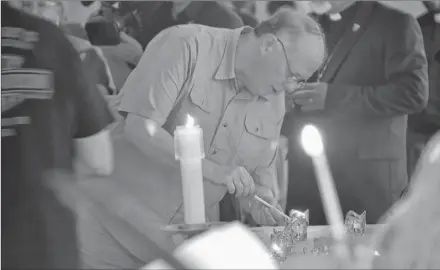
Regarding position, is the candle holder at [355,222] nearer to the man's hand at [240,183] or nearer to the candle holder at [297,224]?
the candle holder at [297,224]

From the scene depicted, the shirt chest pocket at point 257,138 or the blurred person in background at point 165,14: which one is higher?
the blurred person in background at point 165,14

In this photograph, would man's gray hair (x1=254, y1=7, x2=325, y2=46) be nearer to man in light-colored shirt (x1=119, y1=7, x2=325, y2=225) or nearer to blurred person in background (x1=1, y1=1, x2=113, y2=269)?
man in light-colored shirt (x1=119, y1=7, x2=325, y2=225)

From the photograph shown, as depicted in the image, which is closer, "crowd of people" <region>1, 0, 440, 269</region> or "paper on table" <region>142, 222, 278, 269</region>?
"paper on table" <region>142, 222, 278, 269</region>

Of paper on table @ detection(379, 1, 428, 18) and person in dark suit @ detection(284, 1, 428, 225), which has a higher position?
paper on table @ detection(379, 1, 428, 18)

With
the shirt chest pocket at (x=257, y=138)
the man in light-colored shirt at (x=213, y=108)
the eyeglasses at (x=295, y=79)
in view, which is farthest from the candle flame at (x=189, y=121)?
the eyeglasses at (x=295, y=79)

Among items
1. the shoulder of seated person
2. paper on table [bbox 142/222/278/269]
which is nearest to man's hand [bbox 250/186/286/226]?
the shoulder of seated person

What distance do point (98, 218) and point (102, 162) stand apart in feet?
0.40

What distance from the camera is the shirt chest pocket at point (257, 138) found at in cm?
113

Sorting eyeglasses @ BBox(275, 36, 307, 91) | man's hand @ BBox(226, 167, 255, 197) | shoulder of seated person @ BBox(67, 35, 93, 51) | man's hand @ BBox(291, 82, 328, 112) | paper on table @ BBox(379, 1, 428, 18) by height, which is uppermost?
paper on table @ BBox(379, 1, 428, 18)

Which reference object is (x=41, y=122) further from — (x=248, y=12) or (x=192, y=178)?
(x=248, y=12)

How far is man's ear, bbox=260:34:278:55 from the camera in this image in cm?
111

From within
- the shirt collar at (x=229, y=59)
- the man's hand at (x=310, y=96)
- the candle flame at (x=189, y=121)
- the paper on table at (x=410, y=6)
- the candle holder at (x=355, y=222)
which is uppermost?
the paper on table at (x=410, y=6)

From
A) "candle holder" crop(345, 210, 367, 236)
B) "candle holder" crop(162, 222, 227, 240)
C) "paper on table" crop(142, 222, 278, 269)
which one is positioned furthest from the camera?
"candle holder" crop(345, 210, 367, 236)

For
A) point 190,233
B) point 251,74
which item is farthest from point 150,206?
point 251,74
